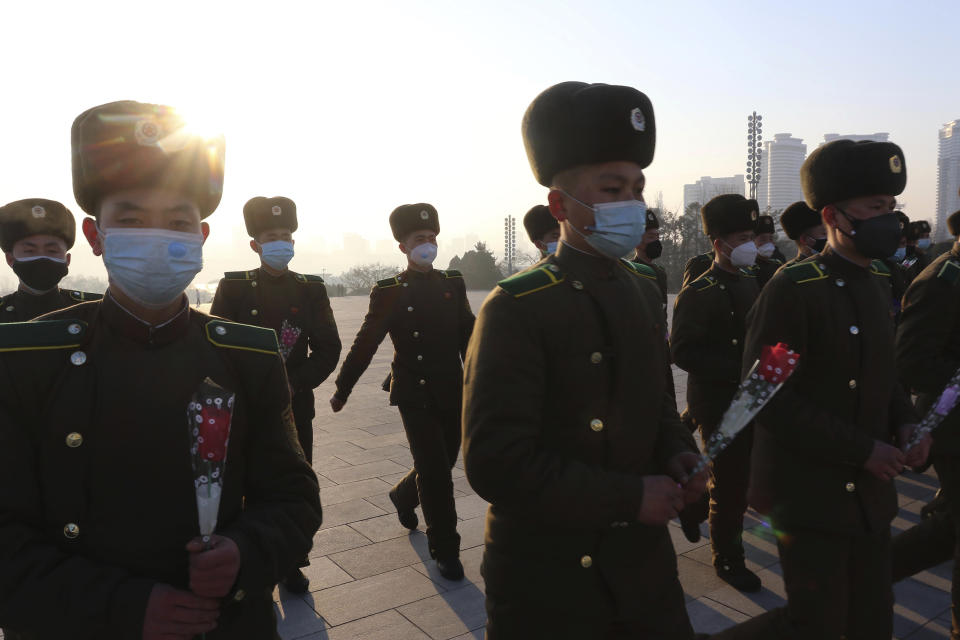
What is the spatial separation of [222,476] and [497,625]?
101 cm

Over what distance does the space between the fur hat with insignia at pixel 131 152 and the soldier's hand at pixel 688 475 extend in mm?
1698

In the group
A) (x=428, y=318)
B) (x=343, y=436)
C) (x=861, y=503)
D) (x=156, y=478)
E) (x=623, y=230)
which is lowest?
(x=343, y=436)

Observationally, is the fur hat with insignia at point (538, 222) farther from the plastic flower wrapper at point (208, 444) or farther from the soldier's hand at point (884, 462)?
the plastic flower wrapper at point (208, 444)

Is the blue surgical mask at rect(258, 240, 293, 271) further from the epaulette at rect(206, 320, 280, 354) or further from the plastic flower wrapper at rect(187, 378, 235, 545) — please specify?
the plastic flower wrapper at rect(187, 378, 235, 545)

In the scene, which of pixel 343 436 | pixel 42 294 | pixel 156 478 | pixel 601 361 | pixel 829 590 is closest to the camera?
pixel 156 478

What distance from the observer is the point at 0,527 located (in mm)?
1717

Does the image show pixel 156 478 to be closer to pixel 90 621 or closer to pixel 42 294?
pixel 90 621

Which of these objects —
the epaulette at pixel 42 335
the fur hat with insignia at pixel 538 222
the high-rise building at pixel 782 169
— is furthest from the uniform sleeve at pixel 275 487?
the high-rise building at pixel 782 169

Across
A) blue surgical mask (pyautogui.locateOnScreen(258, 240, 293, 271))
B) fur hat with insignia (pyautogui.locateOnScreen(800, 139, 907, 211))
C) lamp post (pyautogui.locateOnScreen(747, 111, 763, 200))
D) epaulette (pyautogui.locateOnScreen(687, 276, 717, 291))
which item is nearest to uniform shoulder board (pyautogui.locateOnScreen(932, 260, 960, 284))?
fur hat with insignia (pyautogui.locateOnScreen(800, 139, 907, 211))

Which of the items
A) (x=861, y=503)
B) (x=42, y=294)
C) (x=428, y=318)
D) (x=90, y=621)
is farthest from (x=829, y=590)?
(x=42, y=294)

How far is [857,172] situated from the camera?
330cm

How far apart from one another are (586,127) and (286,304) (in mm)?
3720

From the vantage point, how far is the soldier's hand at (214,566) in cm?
177

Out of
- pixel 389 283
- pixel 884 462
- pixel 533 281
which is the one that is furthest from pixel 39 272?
pixel 884 462
